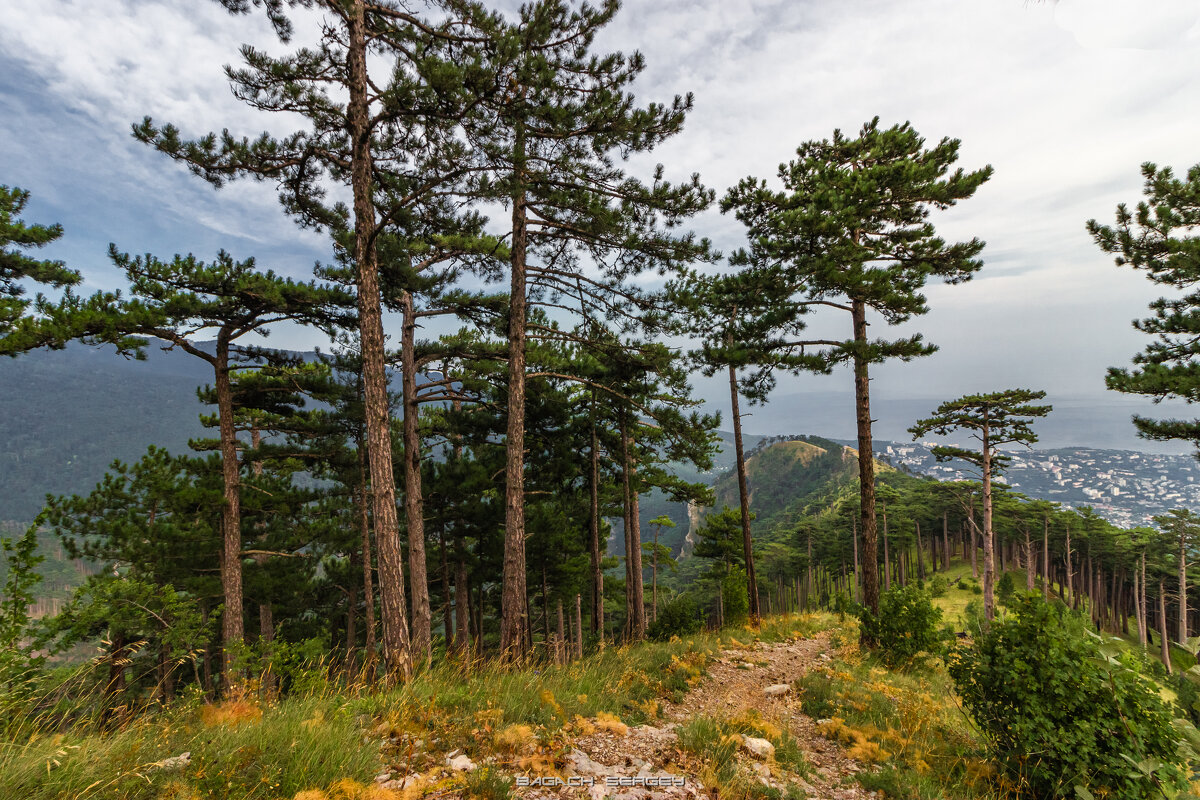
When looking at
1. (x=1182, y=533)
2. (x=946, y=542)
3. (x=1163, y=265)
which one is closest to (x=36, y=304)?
(x=1163, y=265)

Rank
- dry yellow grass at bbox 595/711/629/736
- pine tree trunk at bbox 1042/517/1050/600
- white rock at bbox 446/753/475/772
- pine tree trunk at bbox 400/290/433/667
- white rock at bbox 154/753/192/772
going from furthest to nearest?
1. pine tree trunk at bbox 1042/517/1050/600
2. pine tree trunk at bbox 400/290/433/667
3. dry yellow grass at bbox 595/711/629/736
4. white rock at bbox 446/753/475/772
5. white rock at bbox 154/753/192/772

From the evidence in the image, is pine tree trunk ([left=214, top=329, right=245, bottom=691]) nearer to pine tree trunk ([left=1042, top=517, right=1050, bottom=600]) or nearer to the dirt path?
the dirt path

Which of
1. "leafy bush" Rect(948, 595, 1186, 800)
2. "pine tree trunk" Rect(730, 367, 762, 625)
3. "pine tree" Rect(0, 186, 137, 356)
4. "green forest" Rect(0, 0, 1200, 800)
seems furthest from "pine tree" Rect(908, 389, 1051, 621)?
"pine tree" Rect(0, 186, 137, 356)

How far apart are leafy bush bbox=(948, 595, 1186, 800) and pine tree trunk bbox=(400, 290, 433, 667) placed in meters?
10.4

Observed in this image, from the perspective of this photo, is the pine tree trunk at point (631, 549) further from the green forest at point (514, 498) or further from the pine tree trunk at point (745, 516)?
the pine tree trunk at point (745, 516)

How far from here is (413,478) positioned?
38.6ft

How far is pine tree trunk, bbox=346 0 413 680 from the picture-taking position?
21.9 feet

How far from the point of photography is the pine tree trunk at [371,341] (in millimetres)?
6660

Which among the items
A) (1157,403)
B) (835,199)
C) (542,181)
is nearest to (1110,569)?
(1157,403)

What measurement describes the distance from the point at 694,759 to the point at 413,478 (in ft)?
30.9

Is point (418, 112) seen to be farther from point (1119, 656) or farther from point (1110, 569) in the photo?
point (1110, 569)

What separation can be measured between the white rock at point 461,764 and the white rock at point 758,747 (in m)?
2.90

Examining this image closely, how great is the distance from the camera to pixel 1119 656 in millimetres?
4348

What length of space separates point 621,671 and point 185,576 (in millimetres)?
16503
